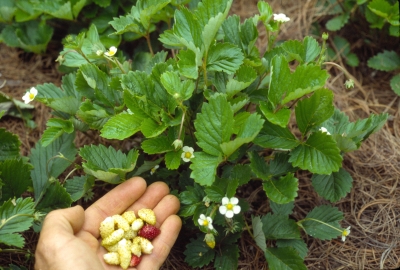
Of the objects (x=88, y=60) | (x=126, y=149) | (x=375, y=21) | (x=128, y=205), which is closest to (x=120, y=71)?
(x=88, y=60)

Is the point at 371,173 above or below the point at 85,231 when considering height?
below

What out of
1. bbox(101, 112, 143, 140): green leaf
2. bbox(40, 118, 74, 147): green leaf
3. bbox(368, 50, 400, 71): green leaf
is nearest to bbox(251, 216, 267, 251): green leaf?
bbox(101, 112, 143, 140): green leaf

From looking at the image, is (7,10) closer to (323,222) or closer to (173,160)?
(173,160)

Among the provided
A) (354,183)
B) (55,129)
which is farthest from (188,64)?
(354,183)

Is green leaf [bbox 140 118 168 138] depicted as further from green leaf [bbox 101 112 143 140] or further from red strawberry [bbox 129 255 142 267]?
red strawberry [bbox 129 255 142 267]

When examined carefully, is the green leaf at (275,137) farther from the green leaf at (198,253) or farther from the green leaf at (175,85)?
the green leaf at (198,253)

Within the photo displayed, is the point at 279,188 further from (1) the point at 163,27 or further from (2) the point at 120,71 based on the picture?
(1) the point at 163,27

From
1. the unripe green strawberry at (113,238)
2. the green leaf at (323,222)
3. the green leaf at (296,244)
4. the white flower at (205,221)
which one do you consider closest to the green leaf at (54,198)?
the unripe green strawberry at (113,238)
